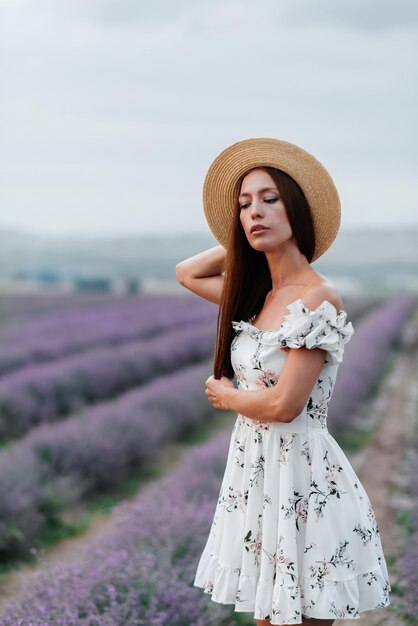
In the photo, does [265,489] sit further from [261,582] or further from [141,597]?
[141,597]

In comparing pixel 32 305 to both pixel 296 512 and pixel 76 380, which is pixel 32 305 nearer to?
pixel 76 380

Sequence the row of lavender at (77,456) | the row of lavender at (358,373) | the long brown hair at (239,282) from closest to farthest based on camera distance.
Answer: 1. the long brown hair at (239,282)
2. the row of lavender at (77,456)
3. the row of lavender at (358,373)

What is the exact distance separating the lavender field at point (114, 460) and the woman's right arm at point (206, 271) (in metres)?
1.14

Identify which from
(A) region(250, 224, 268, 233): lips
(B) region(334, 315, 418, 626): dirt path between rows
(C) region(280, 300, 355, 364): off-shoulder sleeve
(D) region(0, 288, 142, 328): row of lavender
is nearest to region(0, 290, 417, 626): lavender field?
(B) region(334, 315, 418, 626): dirt path between rows

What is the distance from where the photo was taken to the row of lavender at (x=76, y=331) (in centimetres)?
1141

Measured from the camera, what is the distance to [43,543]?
5.05 meters

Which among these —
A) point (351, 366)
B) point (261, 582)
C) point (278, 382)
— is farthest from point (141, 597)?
point (351, 366)

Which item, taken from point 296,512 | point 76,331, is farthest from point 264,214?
point 76,331

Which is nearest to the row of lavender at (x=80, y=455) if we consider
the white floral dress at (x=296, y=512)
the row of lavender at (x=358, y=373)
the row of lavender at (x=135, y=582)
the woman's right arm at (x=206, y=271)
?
the row of lavender at (x=135, y=582)

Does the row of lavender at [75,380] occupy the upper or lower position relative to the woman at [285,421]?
lower

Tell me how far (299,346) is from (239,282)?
1.15ft

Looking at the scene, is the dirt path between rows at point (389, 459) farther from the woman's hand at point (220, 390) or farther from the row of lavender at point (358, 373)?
the woman's hand at point (220, 390)

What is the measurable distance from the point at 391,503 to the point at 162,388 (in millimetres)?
2969

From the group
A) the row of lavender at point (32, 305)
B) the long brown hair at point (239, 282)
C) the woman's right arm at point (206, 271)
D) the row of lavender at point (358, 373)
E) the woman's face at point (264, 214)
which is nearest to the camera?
the woman's face at point (264, 214)
